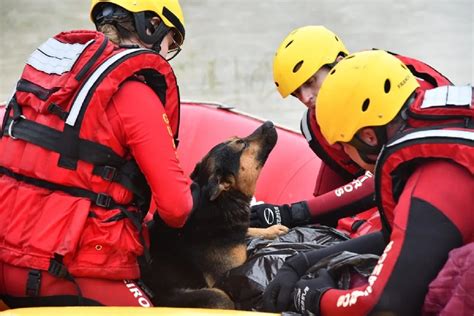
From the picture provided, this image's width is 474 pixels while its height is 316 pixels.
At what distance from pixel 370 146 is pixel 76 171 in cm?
88

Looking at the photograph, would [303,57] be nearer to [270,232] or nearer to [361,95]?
[270,232]

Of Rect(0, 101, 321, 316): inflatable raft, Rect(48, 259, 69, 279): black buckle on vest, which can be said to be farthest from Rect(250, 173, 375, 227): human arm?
Rect(48, 259, 69, 279): black buckle on vest

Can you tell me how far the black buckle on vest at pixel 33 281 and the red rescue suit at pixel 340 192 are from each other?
4.19 feet

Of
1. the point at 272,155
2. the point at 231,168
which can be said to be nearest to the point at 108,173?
the point at 231,168

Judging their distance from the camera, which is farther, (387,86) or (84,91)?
(84,91)

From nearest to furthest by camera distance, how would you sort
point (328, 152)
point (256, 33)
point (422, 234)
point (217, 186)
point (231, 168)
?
point (422, 234) < point (217, 186) < point (231, 168) < point (328, 152) < point (256, 33)

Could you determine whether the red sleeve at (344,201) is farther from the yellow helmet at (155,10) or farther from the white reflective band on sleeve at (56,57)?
the white reflective band on sleeve at (56,57)

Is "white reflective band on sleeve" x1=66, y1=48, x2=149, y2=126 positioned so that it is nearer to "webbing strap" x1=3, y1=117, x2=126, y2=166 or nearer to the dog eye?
"webbing strap" x1=3, y1=117, x2=126, y2=166

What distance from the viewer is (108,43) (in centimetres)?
293

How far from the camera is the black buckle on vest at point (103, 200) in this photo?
2.89 metres

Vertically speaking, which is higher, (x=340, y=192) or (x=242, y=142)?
(x=242, y=142)

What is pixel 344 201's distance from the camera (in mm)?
3799

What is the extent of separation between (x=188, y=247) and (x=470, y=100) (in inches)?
51.9

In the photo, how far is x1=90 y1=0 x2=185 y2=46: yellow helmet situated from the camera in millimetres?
3094
